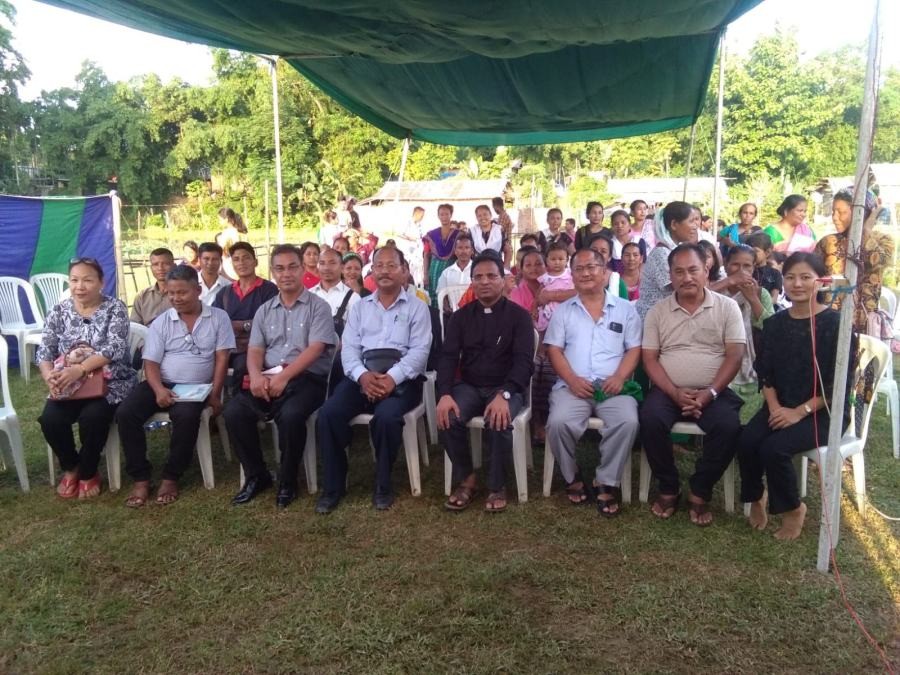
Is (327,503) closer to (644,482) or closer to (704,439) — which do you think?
(644,482)

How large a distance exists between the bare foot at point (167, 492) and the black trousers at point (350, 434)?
907mm

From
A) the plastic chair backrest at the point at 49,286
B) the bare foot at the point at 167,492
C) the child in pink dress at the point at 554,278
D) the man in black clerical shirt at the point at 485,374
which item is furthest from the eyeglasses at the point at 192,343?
the plastic chair backrest at the point at 49,286

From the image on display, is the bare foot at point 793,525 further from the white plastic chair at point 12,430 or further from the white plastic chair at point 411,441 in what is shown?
the white plastic chair at point 12,430

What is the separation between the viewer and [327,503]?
3479mm

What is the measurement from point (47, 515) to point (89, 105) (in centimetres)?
3625

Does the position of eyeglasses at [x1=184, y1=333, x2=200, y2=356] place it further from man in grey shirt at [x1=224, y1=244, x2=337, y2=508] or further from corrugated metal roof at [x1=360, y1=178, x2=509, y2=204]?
corrugated metal roof at [x1=360, y1=178, x2=509, y2=204]

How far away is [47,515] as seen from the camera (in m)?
3.48

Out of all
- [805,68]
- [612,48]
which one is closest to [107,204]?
[612,48]

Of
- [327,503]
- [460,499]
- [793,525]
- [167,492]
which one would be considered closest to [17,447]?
[167,492]

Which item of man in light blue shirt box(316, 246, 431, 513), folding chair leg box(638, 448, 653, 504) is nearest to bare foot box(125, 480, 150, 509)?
man in light blue shirt box(316, 246, 431, 513)

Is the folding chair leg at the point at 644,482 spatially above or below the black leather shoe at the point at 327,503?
above

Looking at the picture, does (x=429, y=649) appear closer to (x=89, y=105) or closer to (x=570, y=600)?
(x=570, y=600)

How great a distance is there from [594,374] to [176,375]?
8.16 feet

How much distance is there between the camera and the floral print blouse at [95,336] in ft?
12.3
